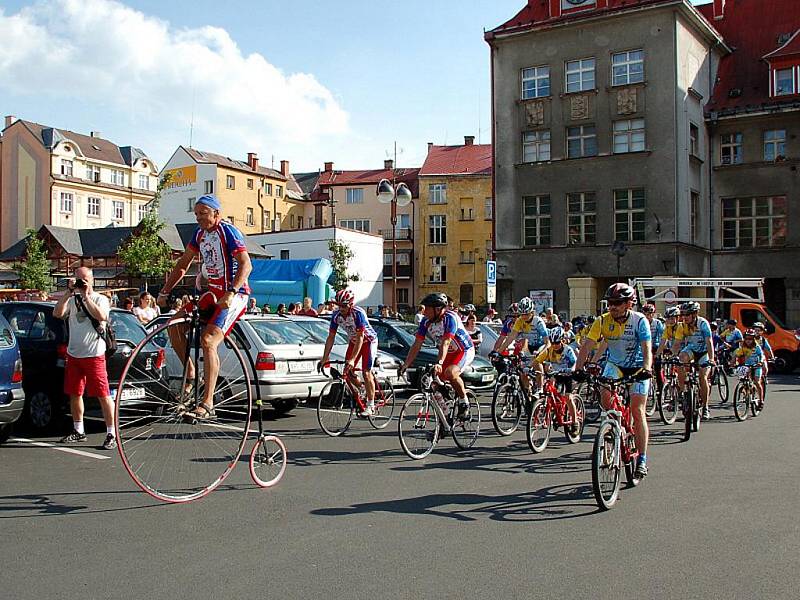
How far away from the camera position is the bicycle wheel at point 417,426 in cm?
1073

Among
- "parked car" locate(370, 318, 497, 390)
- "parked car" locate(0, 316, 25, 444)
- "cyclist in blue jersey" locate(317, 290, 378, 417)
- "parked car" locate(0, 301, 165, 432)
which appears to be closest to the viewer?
"parked car" locate(0, 316, 25, 444)

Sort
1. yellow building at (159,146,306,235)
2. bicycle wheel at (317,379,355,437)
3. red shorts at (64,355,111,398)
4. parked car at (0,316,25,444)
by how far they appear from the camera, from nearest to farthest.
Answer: parked car at (0,316,25,444), red shorts at (64,355,111,398), bicycle wheel at (317,379,355,437), yellow building at (159,146,306,235)

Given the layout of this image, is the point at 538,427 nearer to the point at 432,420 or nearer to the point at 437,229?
the point at 432,420

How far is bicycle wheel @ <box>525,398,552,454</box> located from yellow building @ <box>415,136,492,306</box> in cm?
6252

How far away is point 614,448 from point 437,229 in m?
69.5

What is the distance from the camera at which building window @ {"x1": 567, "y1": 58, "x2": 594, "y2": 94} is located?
40500 mm

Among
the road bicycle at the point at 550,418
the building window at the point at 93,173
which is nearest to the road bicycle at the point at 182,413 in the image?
the road bicycle at the point at 550,418

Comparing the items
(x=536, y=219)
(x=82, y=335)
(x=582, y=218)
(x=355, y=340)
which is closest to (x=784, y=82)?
(x=582, y=218)

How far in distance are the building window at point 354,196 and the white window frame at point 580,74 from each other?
45.8 m

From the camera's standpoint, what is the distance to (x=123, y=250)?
153 feet

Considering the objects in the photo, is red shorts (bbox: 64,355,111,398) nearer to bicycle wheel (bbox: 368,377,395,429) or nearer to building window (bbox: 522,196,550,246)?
bicycle wheel (bbox: 368,377,395,429)

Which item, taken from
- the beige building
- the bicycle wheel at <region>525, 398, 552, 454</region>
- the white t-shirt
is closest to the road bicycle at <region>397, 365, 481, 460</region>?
the bicycle wheel at <region>525, 398, 552, 454</region>

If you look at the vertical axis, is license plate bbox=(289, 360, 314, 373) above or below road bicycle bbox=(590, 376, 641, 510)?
above

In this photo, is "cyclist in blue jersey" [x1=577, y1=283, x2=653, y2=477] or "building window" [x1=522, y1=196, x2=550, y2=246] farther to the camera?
"building window" [x1=522, y1=196, x2=550, y2=246]
